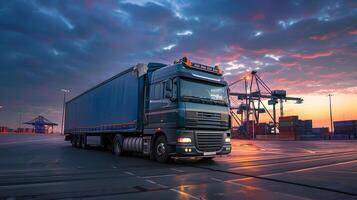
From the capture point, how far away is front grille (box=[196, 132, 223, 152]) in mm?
11641

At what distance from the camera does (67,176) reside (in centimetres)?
869

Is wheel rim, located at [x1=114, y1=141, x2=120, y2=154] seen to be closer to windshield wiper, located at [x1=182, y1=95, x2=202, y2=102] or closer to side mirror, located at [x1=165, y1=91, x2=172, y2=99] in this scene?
side mirror, located at [x1=165, y1=91, x2=172, y2=99]

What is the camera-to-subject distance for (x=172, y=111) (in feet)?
38.0

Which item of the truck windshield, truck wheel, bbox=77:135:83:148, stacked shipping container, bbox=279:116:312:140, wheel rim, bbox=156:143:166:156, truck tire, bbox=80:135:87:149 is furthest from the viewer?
stacked shipping container, bbox=279:116:312:140

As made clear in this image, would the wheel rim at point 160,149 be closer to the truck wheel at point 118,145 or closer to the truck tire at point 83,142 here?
the truck wheel at point 118,145

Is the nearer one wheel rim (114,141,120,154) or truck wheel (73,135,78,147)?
wheel rim (114,141,120,154)

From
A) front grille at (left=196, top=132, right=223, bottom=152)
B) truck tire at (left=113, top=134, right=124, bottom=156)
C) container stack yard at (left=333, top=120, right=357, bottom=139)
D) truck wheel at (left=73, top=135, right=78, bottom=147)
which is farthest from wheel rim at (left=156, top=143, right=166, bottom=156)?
container stack yard at (left=333, top=120, right=357, bottom=139)

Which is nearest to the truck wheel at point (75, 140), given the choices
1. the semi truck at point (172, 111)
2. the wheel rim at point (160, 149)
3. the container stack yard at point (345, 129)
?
the semi truck at point (172, 111)

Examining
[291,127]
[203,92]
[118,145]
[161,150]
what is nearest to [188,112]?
[203,92]

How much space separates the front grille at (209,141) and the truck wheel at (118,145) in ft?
19.4

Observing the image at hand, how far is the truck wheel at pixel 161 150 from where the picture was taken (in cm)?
1196

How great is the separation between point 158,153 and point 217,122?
9.20ft

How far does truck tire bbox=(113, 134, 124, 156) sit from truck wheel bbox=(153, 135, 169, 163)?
3.85 metres

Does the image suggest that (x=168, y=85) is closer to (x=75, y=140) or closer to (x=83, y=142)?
(x=83, y=142)
